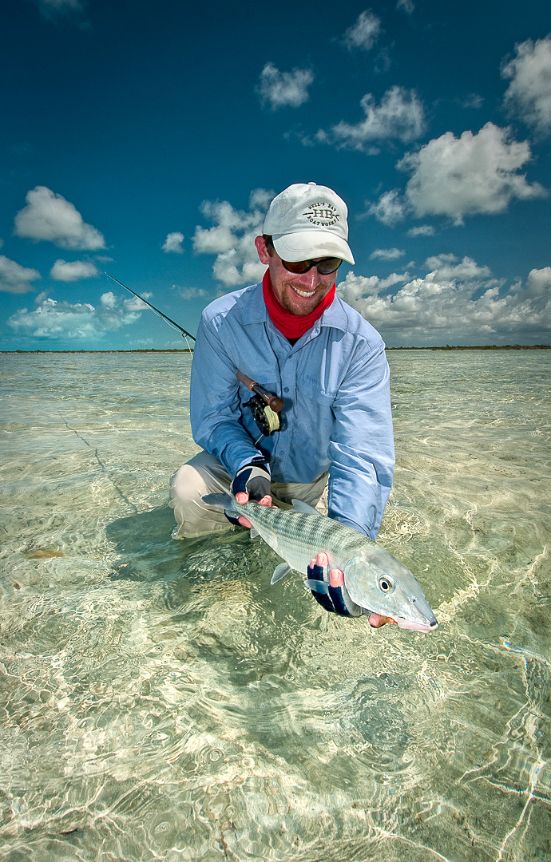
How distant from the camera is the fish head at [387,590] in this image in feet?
5.81

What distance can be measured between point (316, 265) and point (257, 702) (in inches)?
96.8

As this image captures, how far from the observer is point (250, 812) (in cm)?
164

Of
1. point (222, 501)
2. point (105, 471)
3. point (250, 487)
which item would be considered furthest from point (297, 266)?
point (105, 471)

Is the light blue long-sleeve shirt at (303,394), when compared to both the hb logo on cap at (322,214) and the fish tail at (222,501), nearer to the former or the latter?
the fish tail at (222,501)

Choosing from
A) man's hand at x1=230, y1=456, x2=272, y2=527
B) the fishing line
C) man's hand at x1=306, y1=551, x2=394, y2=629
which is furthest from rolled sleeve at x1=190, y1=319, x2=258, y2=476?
man's hand at x1=306, y1=551, x2=394, y2=629

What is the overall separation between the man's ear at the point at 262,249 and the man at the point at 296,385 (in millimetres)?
13

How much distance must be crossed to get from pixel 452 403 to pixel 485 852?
11.6 m

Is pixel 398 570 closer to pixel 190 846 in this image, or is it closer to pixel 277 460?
pixel 190 846

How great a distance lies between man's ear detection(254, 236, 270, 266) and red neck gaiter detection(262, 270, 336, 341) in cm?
9

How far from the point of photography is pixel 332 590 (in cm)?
204

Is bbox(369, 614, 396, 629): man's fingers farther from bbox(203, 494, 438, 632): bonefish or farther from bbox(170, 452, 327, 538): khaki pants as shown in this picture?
bbox(170, 452, 327, 538): khaki pants

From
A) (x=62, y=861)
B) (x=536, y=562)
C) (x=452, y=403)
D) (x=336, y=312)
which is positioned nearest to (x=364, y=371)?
(x=336, y=312)

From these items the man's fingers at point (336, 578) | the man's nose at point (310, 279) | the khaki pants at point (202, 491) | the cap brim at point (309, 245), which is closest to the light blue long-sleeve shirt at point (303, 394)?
the khaki pants at point (202, 491)

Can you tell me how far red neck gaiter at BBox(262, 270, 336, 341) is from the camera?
124 inches
